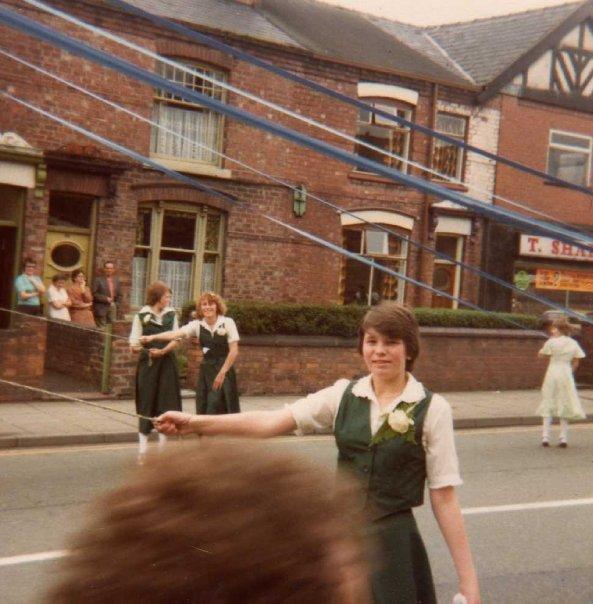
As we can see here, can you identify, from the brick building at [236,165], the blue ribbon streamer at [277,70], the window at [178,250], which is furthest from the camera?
the window at [178,250]

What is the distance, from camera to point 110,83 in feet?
62.9

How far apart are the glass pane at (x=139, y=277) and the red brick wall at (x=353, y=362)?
2863mm

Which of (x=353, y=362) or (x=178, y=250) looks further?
(x=178, y=250)

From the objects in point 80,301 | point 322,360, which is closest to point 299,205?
point 322,360

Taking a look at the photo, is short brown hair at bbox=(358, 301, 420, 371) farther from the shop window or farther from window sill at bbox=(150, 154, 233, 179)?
the shop window

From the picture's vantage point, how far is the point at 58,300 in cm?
1709

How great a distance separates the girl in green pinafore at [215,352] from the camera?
10906 mm

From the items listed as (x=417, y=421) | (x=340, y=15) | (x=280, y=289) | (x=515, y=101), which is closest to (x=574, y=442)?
(x=280, y=289)

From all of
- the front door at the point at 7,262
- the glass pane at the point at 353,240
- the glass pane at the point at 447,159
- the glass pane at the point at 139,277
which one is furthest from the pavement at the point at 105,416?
the glass pane at the point at 447,159

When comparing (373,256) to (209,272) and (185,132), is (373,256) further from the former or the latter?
(185,132)

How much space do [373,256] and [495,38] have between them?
7557 millimetres

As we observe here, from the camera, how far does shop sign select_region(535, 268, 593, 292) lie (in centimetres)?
2538

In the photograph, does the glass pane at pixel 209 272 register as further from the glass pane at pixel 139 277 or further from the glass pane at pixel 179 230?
the glass pane at pixel 139 277

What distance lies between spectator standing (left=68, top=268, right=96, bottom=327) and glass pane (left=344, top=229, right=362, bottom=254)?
6.63 meters
